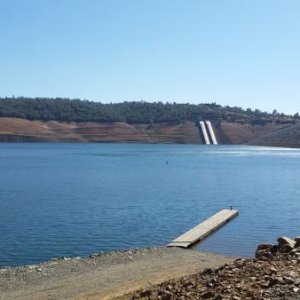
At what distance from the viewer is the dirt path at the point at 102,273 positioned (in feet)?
55.7

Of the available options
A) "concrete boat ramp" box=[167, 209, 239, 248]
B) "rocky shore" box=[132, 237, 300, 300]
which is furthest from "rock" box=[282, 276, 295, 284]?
"concrete boat ramp" box=[167, 209, 239, 248]

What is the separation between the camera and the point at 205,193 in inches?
2200

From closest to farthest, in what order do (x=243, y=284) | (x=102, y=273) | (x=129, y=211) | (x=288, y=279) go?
(x=288, y=279), (x=243, y=284), (x=102, y=273), (x=129, y=211)

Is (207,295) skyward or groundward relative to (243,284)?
groundward

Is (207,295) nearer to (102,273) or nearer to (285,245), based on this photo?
(285,245)

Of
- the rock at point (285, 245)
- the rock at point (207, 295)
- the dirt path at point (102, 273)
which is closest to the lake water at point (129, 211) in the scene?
the dirt path at point (102, 273)

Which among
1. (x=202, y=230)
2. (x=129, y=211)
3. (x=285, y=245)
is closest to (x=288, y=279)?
(x=285, y=245)

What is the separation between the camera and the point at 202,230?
30875 mm

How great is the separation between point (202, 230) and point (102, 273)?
11.6 m

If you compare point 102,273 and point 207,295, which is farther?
point 102,273

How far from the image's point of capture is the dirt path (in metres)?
17.0

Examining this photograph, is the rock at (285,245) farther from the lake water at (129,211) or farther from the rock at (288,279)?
the lake water at (129,211)

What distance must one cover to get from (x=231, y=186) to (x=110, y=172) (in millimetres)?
23323

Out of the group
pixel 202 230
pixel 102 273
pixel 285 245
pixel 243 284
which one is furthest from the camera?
pixel 202 230
